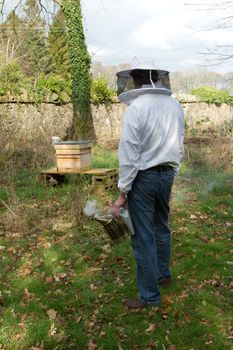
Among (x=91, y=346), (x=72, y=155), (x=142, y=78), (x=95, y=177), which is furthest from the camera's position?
(x=72, y=155)

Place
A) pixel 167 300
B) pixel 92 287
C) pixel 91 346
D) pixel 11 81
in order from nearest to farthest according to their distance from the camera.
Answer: pixel 91 346 → pixel 167 300 → pixel 92 287 → pixel 11 81

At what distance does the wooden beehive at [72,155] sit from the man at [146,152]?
478cm

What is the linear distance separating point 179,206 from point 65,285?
347 cm

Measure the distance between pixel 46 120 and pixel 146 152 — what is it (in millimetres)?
11421

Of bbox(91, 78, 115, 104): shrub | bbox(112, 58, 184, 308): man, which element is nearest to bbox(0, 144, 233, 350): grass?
bbox(112, 58, 184, 308): man

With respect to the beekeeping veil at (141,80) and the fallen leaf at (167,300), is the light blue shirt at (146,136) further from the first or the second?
the fallen leaf at (167,300)

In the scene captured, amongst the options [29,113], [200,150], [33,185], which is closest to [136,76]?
[33,185]

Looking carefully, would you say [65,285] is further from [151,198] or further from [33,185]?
[33,185]

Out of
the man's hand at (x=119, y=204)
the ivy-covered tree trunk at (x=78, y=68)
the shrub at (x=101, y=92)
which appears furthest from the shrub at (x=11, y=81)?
the man's hand at (x=119, y=204)

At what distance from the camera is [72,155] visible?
8.65m

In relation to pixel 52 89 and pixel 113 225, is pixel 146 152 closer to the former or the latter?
pixel 113 225

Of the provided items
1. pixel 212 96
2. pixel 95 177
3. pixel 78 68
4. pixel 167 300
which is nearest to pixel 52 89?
pixel 78 68

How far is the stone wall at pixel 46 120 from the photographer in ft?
39.3

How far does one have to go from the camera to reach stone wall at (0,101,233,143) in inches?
472
